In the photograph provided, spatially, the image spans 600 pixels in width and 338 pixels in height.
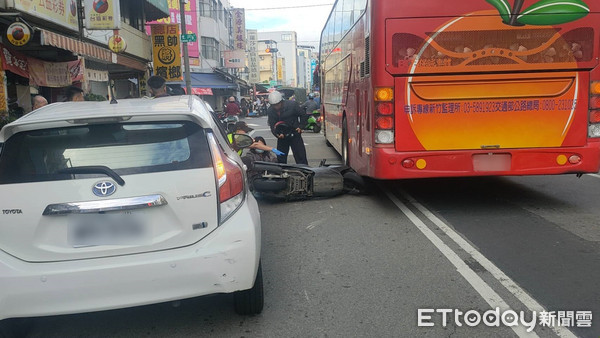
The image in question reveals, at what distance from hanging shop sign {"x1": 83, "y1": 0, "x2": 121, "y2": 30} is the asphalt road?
316 inches

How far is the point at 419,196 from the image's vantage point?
25.2 feet

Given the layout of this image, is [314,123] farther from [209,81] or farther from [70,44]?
[209,81]

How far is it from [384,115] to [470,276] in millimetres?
2473

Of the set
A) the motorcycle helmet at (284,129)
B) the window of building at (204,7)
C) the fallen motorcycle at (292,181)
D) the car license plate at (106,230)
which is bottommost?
the fallen motorcycle at (292,181)

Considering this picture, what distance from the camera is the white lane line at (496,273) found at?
3397 millimetres

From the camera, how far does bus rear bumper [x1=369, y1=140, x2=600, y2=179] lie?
6.16m

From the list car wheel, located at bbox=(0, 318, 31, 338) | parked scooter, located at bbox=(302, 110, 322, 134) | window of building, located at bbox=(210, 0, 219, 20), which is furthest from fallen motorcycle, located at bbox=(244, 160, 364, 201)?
window of building, located at bbox=(210, 0, 219, 20)

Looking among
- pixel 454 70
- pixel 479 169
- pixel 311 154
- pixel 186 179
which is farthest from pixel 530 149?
pixel 311 154

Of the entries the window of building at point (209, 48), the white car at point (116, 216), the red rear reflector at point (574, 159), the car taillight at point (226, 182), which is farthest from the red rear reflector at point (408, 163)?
the window of building at point (209, 48)

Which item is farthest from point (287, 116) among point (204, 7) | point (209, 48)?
point (204, 7)

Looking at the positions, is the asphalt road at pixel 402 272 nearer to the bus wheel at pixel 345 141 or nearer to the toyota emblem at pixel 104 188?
the toyota emblem at pixel 104 188

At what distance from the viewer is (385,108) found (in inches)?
244

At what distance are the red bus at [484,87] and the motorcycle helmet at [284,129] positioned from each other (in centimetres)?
292

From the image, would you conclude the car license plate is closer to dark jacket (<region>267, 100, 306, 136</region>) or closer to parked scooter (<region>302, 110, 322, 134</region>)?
dark jacket (<region>267, 100, 306, 136</region>)
